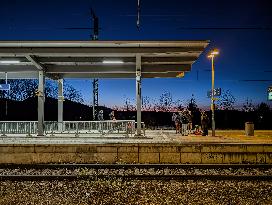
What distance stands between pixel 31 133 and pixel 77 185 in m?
10.0

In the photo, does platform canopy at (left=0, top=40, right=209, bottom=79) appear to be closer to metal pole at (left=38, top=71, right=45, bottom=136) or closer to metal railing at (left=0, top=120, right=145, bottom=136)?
metal pole at (left=38, top=71, right=45, bottom=136)

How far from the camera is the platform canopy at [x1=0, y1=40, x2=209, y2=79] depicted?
15.3 m

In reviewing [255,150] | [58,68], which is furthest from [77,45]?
[255,150]

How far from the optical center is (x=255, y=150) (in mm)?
13461

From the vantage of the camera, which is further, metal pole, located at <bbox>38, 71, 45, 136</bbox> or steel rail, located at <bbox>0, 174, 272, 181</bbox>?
metal pole, located at <bbox>38, 71, 45, 136</bbox>

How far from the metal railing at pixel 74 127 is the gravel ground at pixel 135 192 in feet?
Result: 25.4

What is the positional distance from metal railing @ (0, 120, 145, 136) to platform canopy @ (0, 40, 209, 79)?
3089 mm

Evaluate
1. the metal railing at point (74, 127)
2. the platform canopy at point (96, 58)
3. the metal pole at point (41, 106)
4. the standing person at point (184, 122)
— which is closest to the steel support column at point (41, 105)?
the metal pole at point (41, 106)

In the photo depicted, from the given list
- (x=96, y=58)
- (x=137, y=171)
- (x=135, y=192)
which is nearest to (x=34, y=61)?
(x=96, y=58)

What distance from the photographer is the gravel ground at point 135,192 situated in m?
7.77

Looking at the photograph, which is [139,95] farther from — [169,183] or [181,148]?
[169,183]

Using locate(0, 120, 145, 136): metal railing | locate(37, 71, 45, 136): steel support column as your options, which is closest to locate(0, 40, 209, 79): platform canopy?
locate(37, 71, 45, 136): steel support column

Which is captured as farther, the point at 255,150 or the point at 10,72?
the point at 10,72

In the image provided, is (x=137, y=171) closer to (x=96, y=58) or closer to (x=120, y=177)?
(x=120, y=177)
